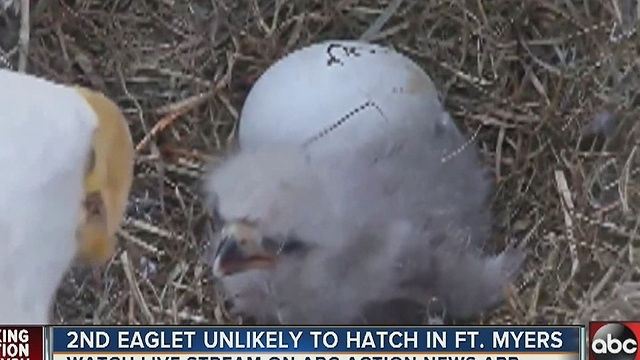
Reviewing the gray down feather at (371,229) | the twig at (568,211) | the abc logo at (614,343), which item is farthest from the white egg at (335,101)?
the abc logo at (614,343)

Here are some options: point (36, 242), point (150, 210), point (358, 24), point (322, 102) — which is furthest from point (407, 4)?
point (36, 242)

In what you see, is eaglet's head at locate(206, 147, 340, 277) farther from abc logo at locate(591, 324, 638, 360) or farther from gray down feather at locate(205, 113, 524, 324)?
abc logo at locate(591, 324, 638, 360)

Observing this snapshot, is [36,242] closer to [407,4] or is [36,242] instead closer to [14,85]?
[14,85]

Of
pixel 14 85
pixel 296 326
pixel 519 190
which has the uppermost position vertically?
pixel 14 85

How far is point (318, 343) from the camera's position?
1108 mm

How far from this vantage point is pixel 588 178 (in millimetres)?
1180

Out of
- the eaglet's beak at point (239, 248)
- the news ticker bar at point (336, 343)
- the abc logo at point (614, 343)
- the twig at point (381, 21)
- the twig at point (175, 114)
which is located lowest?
the abc logo at point (614, 343)

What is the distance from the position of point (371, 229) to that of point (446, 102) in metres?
0.15

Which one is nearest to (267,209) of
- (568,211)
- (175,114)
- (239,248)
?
(239,248)

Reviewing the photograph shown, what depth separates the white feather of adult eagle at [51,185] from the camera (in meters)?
1.08

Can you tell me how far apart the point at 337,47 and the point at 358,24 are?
0.05 metres

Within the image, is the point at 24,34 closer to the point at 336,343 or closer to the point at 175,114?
the point at 175,114

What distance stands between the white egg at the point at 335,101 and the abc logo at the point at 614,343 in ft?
0.79

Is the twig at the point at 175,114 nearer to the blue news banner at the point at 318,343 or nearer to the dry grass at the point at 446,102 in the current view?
the dry grass at the point at 446,102
